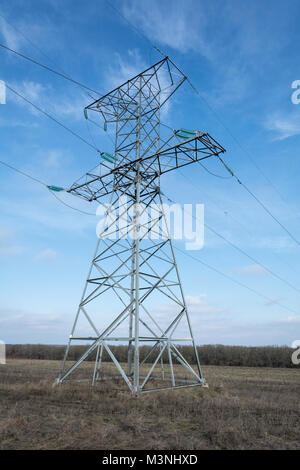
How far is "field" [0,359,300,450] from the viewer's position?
288 inches

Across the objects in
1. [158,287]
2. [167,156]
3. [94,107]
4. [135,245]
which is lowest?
[158,287]

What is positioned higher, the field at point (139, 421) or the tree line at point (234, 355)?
the field at point (139, 421)

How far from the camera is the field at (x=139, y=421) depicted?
7.31 m

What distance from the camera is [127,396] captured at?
42.5 feet

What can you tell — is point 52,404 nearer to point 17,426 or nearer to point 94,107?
point 17,426

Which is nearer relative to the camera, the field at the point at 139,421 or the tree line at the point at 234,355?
the field at the point at 139,421

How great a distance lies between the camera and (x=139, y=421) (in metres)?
9.20

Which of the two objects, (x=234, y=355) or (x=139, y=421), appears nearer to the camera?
(x=139, y=421)

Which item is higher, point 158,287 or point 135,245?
point 135,245

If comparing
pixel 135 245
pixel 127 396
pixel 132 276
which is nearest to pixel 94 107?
pixel 135 245

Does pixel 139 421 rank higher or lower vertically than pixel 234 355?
higher

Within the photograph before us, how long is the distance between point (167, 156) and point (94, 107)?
679 centimetres
